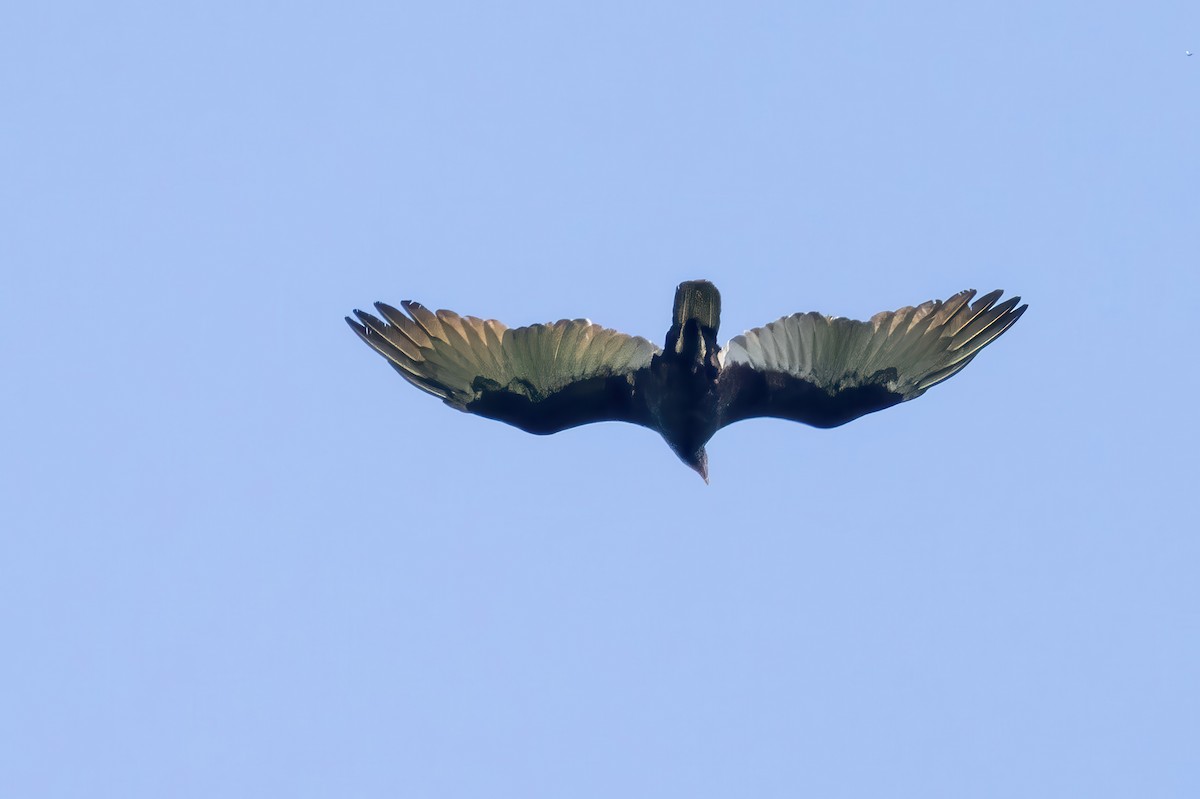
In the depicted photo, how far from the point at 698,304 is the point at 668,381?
2.87ft

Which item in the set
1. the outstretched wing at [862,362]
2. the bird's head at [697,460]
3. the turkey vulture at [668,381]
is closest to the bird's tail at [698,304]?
the turkey vulture at [668,381]

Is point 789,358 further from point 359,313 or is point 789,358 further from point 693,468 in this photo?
point 359,313

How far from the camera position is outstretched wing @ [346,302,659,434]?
16562 mm

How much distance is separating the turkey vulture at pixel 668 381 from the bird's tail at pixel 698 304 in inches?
19.6

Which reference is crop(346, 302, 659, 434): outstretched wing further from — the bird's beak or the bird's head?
the bird's beak

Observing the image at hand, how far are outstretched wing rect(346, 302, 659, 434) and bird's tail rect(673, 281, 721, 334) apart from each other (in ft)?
2.46

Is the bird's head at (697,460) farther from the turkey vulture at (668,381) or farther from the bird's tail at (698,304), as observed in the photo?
the bird's tail at (698,304)

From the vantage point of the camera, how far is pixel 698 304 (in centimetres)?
1587

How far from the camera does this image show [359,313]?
1675cm

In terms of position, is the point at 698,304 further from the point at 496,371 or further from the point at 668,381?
the point at 496,371

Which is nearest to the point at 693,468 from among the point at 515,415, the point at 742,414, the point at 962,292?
the point at 742,414

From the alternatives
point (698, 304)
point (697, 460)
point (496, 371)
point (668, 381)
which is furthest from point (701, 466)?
point (496, 371)

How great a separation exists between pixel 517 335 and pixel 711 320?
6.12 feet

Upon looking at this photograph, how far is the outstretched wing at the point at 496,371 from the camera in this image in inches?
652
